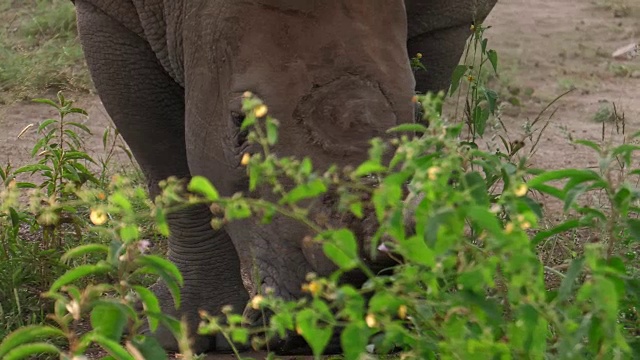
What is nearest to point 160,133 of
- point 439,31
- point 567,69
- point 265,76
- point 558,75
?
point 439,31

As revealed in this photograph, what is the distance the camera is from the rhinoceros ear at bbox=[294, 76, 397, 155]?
291cm

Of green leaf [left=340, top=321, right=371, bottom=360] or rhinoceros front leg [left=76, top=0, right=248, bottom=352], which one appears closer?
green leaf [left=340, top=321, right=371, bottom=360]

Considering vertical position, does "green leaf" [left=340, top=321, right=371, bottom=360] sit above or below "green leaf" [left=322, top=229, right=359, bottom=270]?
below

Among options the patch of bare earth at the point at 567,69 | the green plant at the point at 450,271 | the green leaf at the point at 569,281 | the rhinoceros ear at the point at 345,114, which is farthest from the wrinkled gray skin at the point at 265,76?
the patch of bare earth at the point at 567,69

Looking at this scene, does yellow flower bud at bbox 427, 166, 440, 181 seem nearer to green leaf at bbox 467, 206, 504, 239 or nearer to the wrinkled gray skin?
green leaf at bbox 467, 206, 504, 239

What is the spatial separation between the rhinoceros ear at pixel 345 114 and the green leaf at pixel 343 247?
97 centimetres

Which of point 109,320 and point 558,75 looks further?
point 558,75

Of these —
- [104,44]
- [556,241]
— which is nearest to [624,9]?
[556,241]

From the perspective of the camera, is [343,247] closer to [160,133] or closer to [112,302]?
[112,302]

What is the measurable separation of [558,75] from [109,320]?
21.2 feet

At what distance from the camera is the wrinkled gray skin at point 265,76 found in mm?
2984

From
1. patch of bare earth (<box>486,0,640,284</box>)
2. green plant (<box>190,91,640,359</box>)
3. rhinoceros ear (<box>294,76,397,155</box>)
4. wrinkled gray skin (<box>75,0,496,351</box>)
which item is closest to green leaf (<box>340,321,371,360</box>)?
green plant (<box>190,91,640,359</box>)

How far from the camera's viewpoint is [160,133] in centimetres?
419

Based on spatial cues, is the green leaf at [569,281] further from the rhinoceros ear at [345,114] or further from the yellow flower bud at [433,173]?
the rhinoceros ear at [345,114]
